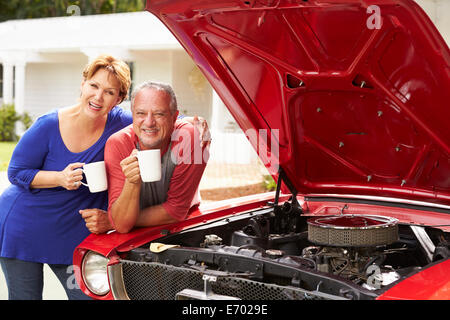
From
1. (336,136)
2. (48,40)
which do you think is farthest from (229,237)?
(48,40)

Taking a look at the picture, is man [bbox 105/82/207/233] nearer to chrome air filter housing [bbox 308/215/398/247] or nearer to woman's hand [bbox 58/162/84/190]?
woman's hand [bbox 58/162/84/190]

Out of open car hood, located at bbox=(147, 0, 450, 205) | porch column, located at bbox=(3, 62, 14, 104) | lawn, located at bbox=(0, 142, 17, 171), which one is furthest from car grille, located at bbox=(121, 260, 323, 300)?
porch column, located at bbox=(3, 62, 14, 104)

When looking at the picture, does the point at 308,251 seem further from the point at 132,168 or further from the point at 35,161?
the point at 35,161

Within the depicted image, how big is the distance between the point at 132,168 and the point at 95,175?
0.61ft

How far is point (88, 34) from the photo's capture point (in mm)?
17047

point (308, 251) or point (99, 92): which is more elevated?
point (99, 92)

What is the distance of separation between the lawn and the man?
35.8 ft

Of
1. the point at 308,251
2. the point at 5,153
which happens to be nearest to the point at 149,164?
the point at 308,251

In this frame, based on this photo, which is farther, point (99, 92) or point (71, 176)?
point (99, 92)

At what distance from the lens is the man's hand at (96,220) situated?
Answer: 106 inches

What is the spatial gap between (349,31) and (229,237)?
1.17 m

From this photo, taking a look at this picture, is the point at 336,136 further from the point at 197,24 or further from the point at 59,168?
the point at 59,168

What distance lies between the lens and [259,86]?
113 inches
